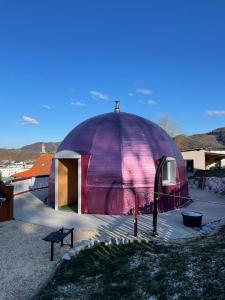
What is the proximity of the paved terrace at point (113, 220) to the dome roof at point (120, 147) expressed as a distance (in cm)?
183

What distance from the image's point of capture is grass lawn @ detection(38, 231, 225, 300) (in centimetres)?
549

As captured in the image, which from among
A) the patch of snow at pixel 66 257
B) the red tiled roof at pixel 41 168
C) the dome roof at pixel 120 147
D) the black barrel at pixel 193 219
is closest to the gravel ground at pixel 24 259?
the patch of snow at pixel 66 257

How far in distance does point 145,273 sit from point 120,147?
7.96 m

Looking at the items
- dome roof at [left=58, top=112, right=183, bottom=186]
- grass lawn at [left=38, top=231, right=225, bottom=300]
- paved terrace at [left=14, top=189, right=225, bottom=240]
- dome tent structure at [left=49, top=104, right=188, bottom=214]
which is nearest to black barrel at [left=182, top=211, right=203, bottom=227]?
paved terrace at [left=14, top=189, right=225, bottom=240]

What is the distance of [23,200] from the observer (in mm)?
16234

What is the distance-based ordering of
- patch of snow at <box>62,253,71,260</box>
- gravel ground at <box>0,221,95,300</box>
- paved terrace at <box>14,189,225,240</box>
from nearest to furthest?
1. gravel ground at <box>0,221,95,300</box>
2. patch of snow at <box>62,253,71,260</box>
3. paved terrace at <box>14,189,225,240</box>

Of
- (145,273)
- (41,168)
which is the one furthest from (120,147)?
(41,168)

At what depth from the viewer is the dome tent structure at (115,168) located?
1316cm

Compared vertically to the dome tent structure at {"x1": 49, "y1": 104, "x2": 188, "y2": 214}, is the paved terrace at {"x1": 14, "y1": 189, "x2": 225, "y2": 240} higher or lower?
lower

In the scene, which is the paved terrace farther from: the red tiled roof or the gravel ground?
the red tiled roof

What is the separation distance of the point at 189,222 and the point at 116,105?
29.1ft

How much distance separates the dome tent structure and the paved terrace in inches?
29.7

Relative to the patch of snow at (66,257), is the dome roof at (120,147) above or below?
above

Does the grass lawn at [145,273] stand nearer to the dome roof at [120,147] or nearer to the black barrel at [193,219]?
the black barrel at [193,219]
